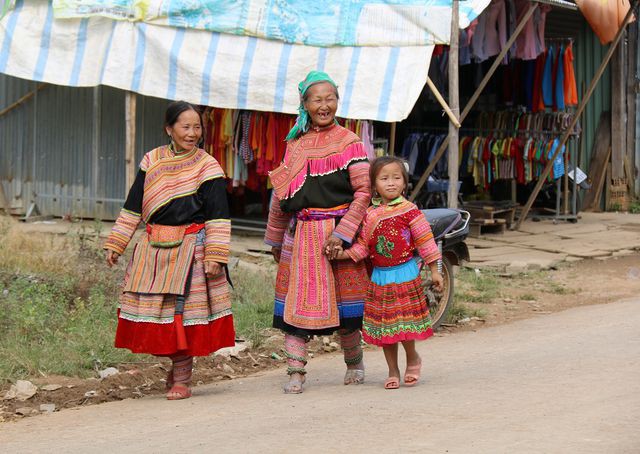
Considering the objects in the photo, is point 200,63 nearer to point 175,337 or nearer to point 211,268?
point 211,268

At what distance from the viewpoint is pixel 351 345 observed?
671cm

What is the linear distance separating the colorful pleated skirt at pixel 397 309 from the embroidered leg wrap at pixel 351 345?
0.23m

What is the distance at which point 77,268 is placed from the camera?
1008cm

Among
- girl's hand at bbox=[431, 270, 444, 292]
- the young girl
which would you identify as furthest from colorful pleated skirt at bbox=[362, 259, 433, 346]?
girl's hand at bbox=[431, 270, 444, 292]

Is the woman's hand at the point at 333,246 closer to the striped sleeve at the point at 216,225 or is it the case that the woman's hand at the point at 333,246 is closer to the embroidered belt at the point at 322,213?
the embroidered belt at the point at 322,213

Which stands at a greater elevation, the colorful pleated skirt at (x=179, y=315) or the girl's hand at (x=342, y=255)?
the girl's hand at (x=342, y=255)

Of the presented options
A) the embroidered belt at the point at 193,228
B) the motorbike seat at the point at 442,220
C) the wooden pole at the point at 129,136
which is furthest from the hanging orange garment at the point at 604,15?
the embroidered belt at the point at 193,228

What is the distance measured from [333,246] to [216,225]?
687 mm

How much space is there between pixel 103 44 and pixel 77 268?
3.85 m

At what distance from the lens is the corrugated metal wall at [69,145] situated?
48.5 feet

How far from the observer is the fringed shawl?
6496 mm

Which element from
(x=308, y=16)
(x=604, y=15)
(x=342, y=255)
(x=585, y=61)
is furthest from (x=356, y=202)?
(x=585, y=61)

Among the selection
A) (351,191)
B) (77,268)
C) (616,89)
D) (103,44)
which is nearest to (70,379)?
(351,191)

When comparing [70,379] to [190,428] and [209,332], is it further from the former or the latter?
[190,428]
